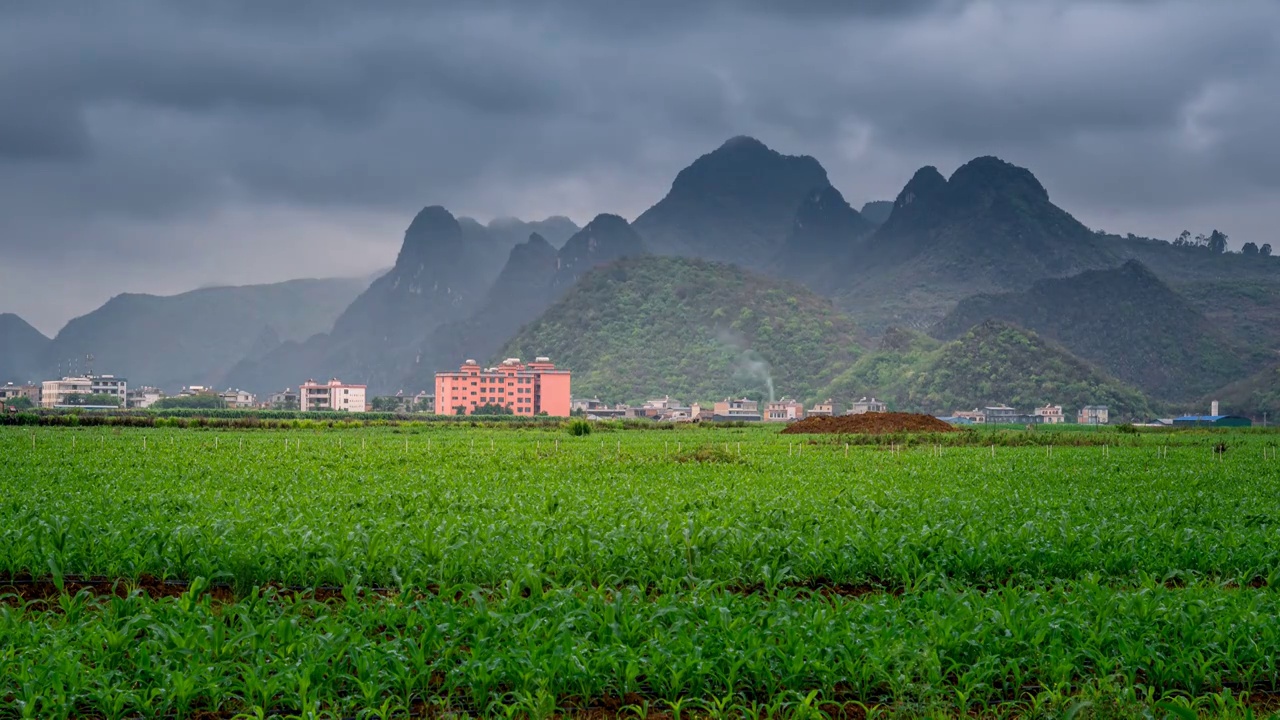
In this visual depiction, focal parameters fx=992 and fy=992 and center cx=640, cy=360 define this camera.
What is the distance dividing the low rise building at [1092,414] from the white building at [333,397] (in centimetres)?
9957

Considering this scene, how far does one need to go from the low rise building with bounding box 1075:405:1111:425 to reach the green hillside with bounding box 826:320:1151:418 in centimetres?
132

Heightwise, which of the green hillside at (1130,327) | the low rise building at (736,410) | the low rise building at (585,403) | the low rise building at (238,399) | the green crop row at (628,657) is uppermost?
the green hillside at (1130,327)

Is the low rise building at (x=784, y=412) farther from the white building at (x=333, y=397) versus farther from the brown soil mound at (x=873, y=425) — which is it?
the brown soil mound at (x=873, y=425)

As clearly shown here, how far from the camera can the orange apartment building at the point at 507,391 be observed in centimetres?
13925

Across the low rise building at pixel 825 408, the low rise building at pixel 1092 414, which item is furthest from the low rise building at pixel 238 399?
the low rise building at pixel 1092 414

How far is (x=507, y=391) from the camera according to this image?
142 m

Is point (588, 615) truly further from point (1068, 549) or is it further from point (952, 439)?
point (952, 439)

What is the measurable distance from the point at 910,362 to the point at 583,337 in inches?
2514

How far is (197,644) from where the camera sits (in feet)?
22.2

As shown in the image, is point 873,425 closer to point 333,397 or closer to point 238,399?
point 333,397

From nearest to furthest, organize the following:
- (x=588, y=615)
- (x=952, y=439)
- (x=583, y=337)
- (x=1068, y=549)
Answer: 1. (x=588, y=615)
2. (x=1068, y=549)
3. (x=952, y=439)
4. (x=583, y=337)

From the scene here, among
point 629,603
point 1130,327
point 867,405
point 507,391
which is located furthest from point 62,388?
point 629,603

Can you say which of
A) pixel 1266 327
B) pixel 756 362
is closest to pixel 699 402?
pixel 756 362

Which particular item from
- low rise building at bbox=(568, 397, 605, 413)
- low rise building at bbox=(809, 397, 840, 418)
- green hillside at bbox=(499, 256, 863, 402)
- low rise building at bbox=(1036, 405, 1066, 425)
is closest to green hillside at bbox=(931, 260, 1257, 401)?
low rise building at bbox=(809, 397, 840, 418)
